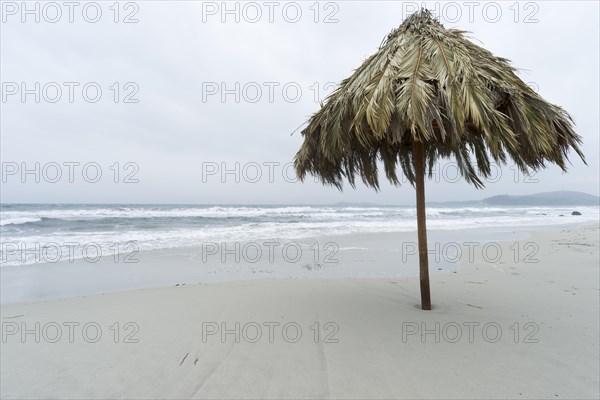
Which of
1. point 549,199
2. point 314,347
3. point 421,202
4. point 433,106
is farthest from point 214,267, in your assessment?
point 549,199

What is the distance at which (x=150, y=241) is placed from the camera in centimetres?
1206

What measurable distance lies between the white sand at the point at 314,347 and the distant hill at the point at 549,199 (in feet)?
280

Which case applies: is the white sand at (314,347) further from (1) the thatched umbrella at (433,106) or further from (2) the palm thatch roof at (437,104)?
(2) the palm thatch roof at (437,104)

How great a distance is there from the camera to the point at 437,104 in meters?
2.82

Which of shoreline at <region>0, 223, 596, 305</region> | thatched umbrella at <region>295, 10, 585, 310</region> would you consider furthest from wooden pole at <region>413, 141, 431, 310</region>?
shoreline at <region>0, 223, 596, 305</region>

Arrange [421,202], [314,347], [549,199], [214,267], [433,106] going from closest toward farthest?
[433,106] < [314,347] < [421,202] < [214,267] < [549,199]

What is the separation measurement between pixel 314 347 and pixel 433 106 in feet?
8.58

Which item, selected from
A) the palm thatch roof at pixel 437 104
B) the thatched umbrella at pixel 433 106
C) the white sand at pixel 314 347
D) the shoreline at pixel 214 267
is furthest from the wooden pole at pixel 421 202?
the shoreline at pixel 214 267

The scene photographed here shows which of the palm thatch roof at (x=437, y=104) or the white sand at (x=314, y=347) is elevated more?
the palm thatch roof at (x=437, y=104)

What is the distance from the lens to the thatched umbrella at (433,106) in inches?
109

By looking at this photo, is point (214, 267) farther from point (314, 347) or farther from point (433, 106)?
point (433, 106)

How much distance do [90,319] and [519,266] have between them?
334 inches

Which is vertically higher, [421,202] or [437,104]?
[437,104]

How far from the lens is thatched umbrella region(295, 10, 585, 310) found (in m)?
2.76
